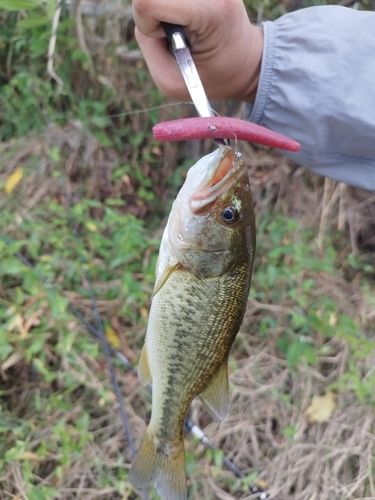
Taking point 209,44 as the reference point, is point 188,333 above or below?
below

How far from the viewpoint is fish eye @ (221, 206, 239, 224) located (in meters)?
1.37

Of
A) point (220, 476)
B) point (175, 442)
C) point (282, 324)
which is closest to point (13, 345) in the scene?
point (175, 442)

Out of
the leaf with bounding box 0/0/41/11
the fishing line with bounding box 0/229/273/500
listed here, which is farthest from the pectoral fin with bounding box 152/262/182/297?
the leaf with bounding box 0/0/41/11

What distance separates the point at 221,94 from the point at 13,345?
5.58ft

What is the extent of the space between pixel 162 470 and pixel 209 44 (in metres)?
1.72

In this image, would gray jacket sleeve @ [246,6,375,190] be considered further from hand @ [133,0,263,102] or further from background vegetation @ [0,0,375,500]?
background vegetation @ [0,0,375,500]

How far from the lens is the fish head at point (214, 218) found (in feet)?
4.38

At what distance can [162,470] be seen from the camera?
1711 millimetres

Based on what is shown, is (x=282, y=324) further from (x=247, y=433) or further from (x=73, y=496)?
(x=73, y=496)

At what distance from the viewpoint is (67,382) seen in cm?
230

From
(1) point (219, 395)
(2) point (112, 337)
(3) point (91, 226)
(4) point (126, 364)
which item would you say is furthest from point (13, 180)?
(1) point (219, 395)

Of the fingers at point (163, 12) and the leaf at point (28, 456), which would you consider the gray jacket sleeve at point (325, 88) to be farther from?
the leaf at point (28, 456)

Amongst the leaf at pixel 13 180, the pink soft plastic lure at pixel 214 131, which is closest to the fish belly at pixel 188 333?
the pink soft plastic lure at pixel 214 131

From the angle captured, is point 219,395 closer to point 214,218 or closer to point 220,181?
point 214,218
